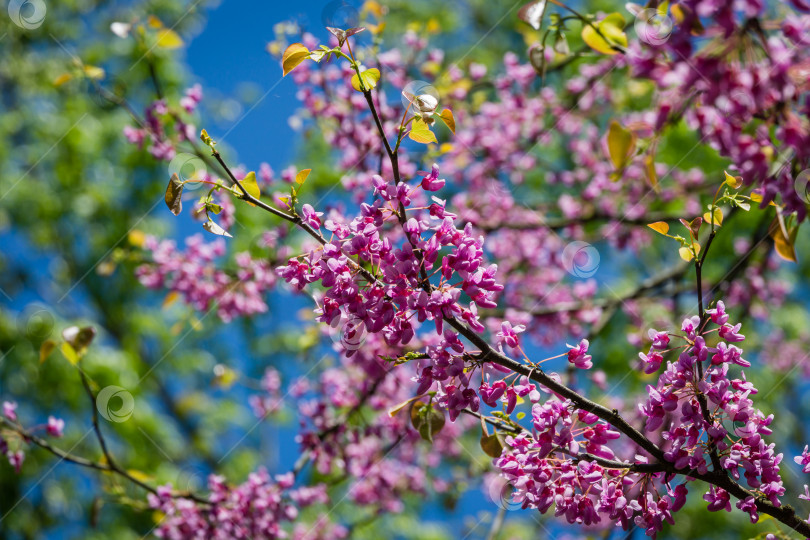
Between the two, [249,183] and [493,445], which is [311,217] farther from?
[493,445]

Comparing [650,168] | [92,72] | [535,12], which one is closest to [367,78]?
[535,12]

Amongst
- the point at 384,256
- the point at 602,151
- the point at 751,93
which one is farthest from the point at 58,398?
the point at 751,93

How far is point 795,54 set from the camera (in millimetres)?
912

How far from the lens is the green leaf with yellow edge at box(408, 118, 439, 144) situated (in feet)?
4.27

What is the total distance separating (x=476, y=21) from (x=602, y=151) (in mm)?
6855

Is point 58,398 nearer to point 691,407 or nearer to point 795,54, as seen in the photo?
point 691,407

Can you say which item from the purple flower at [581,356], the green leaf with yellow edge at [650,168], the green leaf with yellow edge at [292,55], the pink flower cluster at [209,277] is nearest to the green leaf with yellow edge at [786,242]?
the green leaf with yellow edge at [650,168]

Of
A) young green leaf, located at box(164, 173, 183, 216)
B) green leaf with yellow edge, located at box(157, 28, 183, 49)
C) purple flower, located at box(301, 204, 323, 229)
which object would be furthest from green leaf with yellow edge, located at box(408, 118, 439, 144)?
green leaf with yellow edge, located at box(157, 28, 183, 49)

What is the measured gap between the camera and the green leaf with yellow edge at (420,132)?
1303 millimetres

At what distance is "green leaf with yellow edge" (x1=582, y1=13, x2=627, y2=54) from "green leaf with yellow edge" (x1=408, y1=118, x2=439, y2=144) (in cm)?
38

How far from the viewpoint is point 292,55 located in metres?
1.29

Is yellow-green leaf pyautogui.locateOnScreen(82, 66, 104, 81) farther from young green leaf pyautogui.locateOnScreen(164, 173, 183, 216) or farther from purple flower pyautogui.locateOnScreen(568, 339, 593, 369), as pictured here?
purple flower pyautogui.locateOnScreen(568, 339, 593, 369)

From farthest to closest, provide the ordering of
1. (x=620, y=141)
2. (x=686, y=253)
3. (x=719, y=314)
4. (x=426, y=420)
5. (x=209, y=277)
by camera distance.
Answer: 1. (x=209, y=277)
2. (x=426, y=420)
3. (x=686, y=253)
4. (x=719, y=314)
5. (x=620, y=141)

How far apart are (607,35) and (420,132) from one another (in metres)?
0.44
